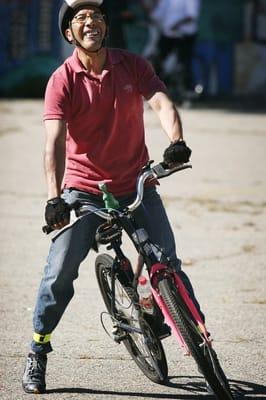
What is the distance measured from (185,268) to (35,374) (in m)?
2.91

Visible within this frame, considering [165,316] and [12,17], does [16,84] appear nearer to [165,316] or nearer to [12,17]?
[12,17]

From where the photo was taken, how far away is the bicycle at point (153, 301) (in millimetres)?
4902

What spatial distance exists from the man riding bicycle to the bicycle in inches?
4.4

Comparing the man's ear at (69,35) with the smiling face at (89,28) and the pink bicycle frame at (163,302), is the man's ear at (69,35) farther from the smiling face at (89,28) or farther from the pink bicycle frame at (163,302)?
the pink bicycle frame at (163,302)

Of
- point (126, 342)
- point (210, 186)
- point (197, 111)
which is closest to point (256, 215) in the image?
point (210, 186)

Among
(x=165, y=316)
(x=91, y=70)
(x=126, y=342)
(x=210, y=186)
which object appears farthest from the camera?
(x=210, y=186)

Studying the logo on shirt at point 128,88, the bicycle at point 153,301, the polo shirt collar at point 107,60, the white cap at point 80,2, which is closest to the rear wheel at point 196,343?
the bicycle at point 153,301

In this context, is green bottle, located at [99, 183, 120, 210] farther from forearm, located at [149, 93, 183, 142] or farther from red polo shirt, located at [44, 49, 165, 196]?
forearm, located at [149, 93, 183, 142]

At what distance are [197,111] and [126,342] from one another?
449 inches

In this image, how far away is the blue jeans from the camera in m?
5.30

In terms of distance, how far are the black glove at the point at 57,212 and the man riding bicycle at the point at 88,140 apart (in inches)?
9.2

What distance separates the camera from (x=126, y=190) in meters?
5.48

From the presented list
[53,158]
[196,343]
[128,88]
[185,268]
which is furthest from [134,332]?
[185,268]

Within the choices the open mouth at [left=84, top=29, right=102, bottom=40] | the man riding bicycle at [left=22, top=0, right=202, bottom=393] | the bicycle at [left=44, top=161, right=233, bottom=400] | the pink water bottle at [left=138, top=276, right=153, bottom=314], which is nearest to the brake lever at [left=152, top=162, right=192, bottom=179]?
the bicycle at [left=44, top=161, right=233, bottom=400]
